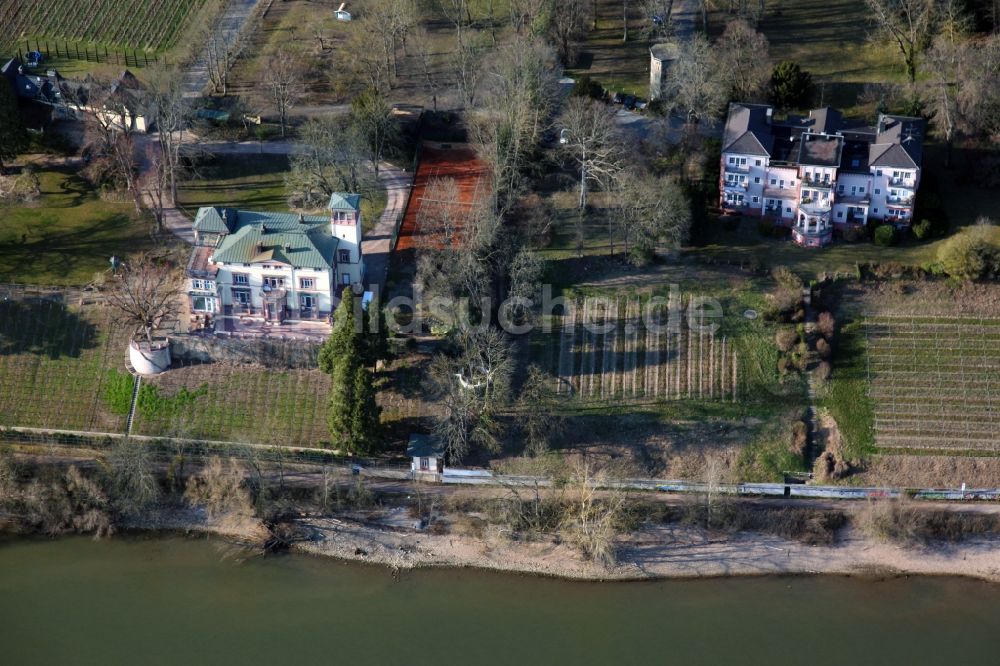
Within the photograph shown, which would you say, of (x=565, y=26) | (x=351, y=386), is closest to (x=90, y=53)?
(x=565, y=26)

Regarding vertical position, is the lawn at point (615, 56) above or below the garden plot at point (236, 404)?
above

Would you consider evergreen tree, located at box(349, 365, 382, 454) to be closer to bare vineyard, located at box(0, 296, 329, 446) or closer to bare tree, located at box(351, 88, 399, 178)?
bare vineyard, located at box(0, 296, 329, 446)

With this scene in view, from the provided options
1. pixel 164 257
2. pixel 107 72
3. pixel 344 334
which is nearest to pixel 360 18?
pixel 107 72

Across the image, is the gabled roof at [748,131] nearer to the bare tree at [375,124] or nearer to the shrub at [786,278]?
the shrub at [786,278]

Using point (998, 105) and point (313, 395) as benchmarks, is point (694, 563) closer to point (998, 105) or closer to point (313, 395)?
point (313, 395)

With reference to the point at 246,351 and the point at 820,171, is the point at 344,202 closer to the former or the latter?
the point at 246,351

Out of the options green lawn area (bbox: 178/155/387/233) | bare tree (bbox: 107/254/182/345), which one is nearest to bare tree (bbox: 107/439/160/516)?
bare tree (bbox: 107/254/182/345)

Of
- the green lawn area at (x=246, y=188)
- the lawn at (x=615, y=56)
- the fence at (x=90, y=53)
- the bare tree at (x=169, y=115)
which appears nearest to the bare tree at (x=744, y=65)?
the lawn at (x=615, y=56)
